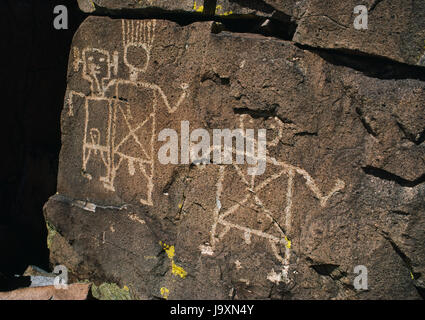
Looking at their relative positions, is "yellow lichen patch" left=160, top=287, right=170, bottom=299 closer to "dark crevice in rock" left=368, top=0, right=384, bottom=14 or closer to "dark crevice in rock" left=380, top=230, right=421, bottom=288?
"dark crevice in rock" left=380, top=230, right=421, bottom=288

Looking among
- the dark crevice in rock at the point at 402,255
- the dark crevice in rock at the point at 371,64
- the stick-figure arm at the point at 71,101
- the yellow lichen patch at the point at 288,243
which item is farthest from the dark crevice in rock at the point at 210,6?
the dark crevice in rock at the point at 402,255

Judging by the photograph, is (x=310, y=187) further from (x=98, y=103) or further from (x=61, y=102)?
(x=61, y=102)

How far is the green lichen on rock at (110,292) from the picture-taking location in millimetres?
2453

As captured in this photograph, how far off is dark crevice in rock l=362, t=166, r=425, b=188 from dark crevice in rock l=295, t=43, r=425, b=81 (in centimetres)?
41

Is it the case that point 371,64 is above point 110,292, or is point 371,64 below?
above

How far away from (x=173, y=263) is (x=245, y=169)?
2.31ft

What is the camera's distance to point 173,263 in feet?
7.50

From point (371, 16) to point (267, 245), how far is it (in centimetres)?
115

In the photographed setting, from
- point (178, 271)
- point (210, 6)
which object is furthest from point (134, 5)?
point (178, 271)

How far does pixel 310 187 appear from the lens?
1921 millimetres

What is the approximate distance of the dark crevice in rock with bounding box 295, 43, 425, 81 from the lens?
68.9 inches

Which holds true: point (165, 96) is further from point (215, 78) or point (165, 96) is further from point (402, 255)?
point (402, 255)

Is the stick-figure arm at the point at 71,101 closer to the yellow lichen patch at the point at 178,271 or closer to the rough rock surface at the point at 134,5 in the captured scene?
the rough rock surface at the point at 134,5

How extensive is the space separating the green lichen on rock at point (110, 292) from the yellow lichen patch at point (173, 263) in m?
0.37
